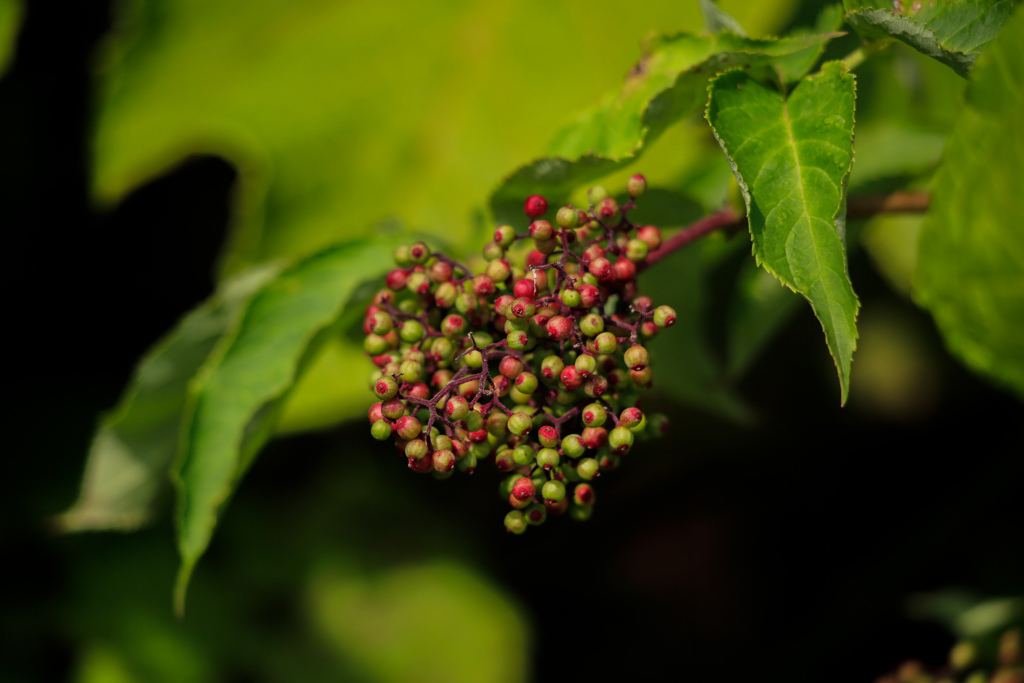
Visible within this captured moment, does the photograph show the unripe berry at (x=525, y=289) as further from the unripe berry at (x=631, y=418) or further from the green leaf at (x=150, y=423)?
the green leaf at (x=150, y=423)

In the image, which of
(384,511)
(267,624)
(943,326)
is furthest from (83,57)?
(943,326)

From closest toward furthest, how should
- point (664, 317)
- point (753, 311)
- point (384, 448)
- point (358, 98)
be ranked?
point (664, 317) < point (753, 311) < point (358, 98) < point (384, 448)

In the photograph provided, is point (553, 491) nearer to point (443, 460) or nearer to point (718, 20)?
point (443, 460)

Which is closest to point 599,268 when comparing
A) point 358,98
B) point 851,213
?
point 851,213

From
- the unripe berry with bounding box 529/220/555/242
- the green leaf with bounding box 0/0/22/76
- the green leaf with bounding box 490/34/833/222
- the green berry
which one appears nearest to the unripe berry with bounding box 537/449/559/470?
the green berry

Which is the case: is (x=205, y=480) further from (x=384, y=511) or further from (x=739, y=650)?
(x=739, y=650)

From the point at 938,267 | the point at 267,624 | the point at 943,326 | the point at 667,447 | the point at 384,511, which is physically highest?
the point at 938,267
